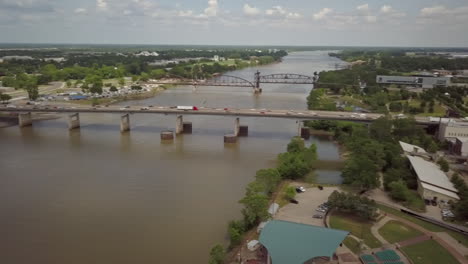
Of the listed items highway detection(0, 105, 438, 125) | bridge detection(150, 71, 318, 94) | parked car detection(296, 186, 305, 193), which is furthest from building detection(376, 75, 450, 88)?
parked car detection(296, 186, 305, 193)

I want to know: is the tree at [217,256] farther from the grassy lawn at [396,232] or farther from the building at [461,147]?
the building at [461,147]

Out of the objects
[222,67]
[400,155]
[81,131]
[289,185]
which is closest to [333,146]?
[400,155]

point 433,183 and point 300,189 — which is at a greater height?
point 433,183

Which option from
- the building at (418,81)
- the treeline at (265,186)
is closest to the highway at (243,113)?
the treeline at (265,186)

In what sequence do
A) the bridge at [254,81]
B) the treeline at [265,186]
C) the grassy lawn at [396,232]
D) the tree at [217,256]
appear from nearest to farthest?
the tree at [217,256]
the grassy lawn at [396,232]
the treeline at [265,186]
the bridge at [254,81]

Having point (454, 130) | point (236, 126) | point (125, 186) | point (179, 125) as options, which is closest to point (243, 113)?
point (236, 126)

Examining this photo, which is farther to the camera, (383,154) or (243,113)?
(243,113)

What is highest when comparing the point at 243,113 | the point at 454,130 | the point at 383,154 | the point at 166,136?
the point at 243,113

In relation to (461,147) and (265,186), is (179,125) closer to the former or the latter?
(265,186)
